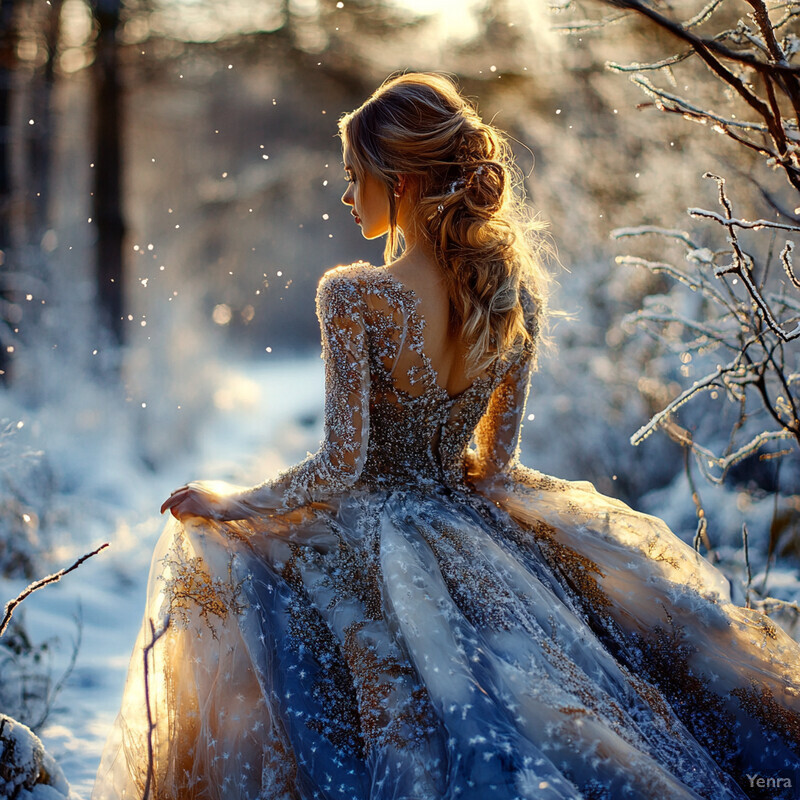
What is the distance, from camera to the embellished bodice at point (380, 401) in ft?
4.66

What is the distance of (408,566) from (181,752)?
1.72 feet

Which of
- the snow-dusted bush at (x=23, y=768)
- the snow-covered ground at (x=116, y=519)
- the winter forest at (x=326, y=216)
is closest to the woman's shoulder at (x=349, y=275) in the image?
the winter forest at (x=326, y=216)

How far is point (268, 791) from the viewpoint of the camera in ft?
3.75

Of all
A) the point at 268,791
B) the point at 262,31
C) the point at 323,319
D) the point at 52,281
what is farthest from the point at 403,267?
the point at 262,31

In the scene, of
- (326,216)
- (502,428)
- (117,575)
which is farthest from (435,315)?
(326,216)

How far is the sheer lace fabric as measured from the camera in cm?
108

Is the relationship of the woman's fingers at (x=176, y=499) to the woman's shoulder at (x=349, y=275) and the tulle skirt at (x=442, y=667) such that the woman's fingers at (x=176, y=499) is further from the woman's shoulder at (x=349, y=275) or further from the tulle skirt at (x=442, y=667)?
the woman's shoulder at (x=349, y=275)

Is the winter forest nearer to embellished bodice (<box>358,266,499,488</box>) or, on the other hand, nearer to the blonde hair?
the blonde hair

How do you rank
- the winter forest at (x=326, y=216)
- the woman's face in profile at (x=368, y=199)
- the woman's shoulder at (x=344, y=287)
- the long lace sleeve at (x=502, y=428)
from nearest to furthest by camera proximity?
the woman's shoulder at (x=344, y=287) → the woman's face in profile at (x=368, y=199) → the long lace sleeve at (x=502, y=428) → the winter forest at (x=326, y=216)

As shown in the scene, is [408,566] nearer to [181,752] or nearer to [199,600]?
[199,600]

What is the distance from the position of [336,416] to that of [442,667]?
558mm

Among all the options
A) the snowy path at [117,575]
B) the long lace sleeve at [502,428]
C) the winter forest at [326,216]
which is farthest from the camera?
the snowy path at [117,575]

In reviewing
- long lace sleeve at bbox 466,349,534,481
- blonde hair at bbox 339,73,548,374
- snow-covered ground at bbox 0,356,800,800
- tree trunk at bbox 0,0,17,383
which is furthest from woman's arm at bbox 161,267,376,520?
tree trunk at bbox 0,0,17,383

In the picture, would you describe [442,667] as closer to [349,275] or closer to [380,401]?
[380,401]
